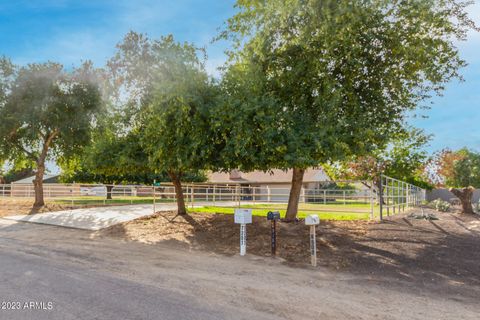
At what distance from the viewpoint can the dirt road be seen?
5305mm

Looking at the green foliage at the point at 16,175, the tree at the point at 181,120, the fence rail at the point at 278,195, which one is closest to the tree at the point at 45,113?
the fence rail at the point at 278,195

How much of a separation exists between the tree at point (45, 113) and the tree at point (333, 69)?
1469 cm

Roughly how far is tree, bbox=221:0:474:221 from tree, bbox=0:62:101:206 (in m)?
14.7

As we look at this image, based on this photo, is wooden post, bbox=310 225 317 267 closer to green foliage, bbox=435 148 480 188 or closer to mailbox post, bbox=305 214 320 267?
mailbox post, bbox=305 214 320 267

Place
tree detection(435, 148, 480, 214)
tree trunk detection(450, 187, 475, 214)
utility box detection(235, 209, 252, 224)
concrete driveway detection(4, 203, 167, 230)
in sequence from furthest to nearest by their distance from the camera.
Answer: tree detection(435, 148, 480, 214) < tree trunk detection(450, 187, 475, 214) < concrete driveway detection(4, 203, 167, 230) < utility box detection(235, 209, 252, 224)

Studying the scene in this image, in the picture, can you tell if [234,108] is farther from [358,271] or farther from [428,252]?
[428,252]

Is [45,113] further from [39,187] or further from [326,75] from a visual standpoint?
[326,75]

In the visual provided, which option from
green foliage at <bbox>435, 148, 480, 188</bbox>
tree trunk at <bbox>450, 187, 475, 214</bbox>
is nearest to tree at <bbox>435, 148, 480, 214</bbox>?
green foliage at <bbox>435, 148, 480, 188</bbox>

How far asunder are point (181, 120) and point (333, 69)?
5.47 metres

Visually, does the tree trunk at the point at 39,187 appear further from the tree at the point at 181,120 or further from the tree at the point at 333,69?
the tree at the point at 333,69

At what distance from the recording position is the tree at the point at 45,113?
877 inches

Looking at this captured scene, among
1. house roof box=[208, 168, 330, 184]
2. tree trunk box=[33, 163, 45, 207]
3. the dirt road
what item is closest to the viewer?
the dirt road

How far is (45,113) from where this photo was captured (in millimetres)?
22375

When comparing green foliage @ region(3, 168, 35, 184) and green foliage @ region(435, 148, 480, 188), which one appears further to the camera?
green foliage @ region(3, 168, 35, 184)
